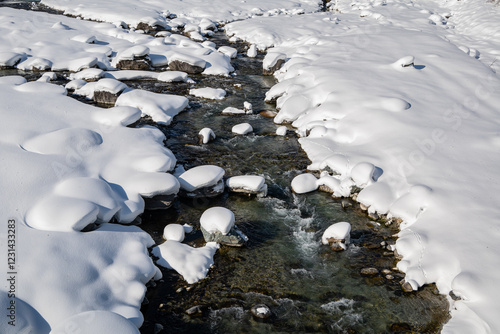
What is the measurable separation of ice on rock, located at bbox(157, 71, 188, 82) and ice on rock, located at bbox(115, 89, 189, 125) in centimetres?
236

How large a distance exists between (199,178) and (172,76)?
25.3 ft

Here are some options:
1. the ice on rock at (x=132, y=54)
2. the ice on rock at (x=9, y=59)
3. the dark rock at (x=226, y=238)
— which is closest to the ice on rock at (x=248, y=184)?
the dark rock at (x=226, y=238)

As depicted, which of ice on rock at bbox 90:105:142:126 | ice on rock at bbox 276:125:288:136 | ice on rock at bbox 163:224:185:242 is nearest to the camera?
ice on rock at bbox 163:224:185:242

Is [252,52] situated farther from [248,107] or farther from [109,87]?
[109,87]

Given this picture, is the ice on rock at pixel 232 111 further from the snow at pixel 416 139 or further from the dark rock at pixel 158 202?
the dark rock at pixel 158 202

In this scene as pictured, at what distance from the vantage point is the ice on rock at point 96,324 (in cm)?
454

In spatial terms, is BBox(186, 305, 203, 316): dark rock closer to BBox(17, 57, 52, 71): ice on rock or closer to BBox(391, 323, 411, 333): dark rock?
BBox(391, 323, 411, 333): dark rock

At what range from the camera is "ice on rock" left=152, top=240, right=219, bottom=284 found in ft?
21.4

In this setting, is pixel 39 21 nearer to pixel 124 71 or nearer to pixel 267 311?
pixel 124 71

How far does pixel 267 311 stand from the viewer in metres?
5.85

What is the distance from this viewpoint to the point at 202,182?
332 inches

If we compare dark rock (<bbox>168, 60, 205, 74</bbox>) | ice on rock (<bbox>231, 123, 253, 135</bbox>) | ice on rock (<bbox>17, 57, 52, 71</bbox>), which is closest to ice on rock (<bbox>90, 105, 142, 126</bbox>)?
ice on rock (<bbox>231, 123, 253, 135</bbox>)

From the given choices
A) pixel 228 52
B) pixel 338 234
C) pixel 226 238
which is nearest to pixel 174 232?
pixel 226 238

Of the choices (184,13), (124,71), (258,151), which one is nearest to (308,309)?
(258,151)
